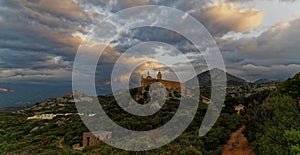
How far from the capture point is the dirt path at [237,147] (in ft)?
46.3

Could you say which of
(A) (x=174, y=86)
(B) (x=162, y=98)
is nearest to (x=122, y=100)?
(B) (x=162, y=98)

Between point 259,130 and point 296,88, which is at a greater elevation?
point 296,88

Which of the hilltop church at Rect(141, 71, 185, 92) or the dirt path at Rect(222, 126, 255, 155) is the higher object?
the hilltop church at Rect(141, 71, 185, 92)

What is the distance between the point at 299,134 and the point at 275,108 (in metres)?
3.65

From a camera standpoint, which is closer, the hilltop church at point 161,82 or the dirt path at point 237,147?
the dirt path at point 237,147

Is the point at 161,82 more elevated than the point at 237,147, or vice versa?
the point at 161,82

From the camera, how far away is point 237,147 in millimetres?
14992

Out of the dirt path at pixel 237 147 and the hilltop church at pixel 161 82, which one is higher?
the hilltop church at pixel 161 82

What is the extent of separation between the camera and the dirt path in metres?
14.1

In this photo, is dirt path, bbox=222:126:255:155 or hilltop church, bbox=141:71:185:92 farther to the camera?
hilltop church, bbox=141:71:185:92

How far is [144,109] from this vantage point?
30594 mm

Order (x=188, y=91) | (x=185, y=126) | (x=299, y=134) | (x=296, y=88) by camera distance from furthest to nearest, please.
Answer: (x=188, y=91) < (x=185, y=126) < (x=296, y=88) < (x=299, y=134)

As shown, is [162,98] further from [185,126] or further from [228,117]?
[185,126]

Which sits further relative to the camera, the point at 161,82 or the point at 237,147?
the point at 161,82
